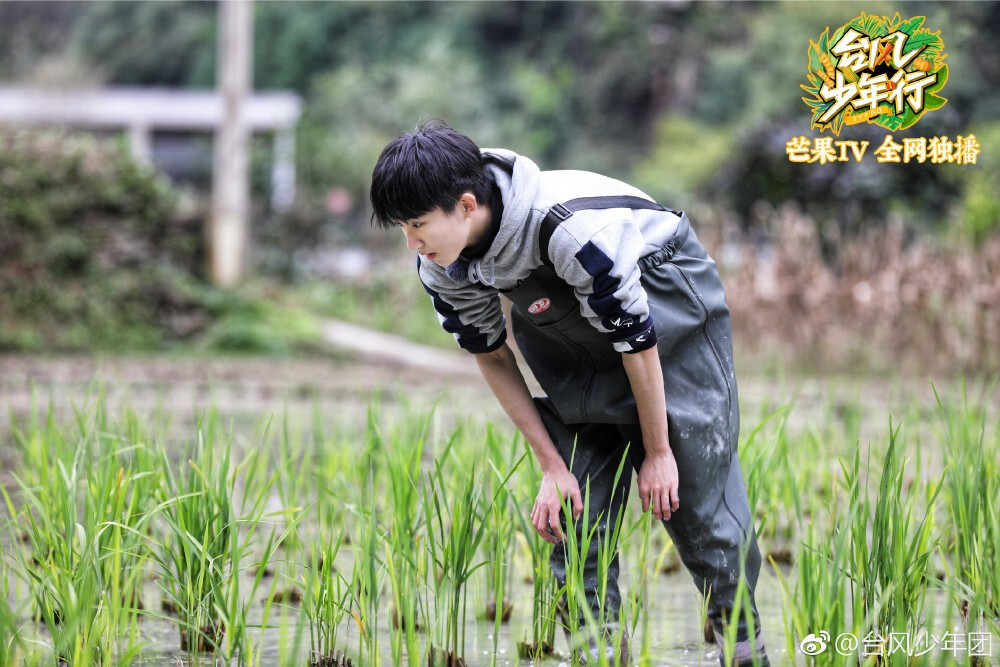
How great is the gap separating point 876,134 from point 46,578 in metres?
8.97

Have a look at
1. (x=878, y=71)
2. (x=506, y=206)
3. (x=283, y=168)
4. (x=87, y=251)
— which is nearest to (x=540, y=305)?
(x=506, y=206)

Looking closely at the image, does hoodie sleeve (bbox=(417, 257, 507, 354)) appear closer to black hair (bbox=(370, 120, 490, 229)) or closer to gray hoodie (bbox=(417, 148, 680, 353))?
gray hoodie (bbox=(417, 148, 680, 353))

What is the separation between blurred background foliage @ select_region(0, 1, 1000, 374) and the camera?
36.1 ft

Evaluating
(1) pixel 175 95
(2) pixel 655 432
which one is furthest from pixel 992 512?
(1) pixel 175 95

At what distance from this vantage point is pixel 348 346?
9.42m

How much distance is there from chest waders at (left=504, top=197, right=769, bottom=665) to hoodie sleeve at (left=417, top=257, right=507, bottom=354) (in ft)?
0.20

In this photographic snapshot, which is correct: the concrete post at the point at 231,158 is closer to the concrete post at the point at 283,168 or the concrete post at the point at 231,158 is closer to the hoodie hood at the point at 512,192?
the concrete post at the point at 283,168

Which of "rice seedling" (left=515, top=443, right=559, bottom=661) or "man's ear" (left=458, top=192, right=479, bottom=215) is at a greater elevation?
"man's ear" (left=458, top=192, right=479, bottom=215)

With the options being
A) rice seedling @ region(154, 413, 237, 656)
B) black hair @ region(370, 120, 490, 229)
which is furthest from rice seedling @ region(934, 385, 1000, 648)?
rice seedling @ region(154, 413, 237, 656)

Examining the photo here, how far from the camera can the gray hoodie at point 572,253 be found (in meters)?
1.85

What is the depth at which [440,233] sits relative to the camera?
1852 millimetres

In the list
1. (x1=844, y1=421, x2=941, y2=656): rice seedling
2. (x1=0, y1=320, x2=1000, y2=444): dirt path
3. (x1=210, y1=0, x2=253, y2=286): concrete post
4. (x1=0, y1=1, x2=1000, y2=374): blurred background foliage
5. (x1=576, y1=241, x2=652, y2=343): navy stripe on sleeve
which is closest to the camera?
(x1=576, y1=241, x2=652, y2=343): navy stripe on sleeve

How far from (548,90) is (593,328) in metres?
25.6

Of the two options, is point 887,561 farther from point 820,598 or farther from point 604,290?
point 604,290
